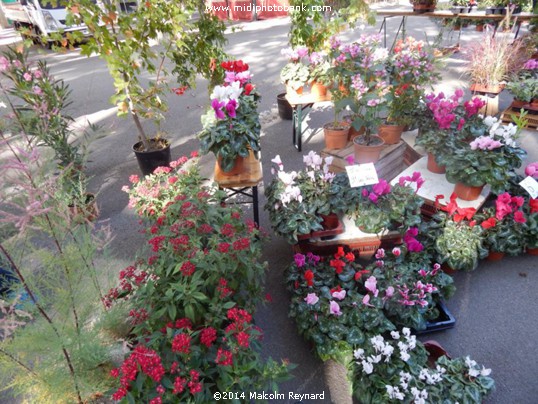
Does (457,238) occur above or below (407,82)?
below

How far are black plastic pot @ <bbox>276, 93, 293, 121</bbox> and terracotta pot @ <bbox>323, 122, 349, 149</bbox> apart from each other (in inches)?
56.7

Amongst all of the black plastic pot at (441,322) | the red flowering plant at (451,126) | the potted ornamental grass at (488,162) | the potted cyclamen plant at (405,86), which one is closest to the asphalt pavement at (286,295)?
the black plastic pot at (441,322)

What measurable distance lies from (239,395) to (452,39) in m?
10.4

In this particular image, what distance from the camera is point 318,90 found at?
3.54 meters

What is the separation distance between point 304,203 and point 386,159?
1.31 metres

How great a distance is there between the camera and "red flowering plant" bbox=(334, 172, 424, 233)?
215 cm

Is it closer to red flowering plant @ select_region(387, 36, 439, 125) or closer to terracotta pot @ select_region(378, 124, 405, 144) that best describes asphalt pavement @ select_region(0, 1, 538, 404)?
terracotta pot @ select_region(378, 124, 405, 144)

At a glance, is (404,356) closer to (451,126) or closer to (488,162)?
(488,162)

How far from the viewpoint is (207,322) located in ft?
4.64

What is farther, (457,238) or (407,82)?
(407,82)

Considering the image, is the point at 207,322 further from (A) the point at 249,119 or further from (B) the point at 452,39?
(B) the point at 452,39

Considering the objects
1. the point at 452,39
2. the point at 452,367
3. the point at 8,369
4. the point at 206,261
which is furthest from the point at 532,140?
the point at 452,39

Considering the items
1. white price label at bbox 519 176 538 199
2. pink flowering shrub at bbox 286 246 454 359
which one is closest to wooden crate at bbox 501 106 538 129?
white price label at bbox 519 176 538 199

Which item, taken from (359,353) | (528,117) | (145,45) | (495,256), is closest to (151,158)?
(145,45)
